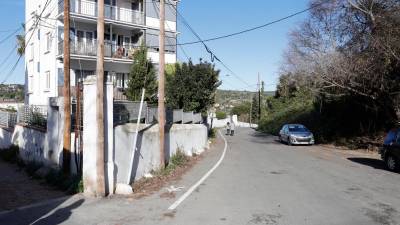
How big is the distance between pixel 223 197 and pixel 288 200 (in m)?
1.53

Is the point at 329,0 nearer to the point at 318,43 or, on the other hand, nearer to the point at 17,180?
the point at 318,43

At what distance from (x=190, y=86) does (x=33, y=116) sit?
16.2 m

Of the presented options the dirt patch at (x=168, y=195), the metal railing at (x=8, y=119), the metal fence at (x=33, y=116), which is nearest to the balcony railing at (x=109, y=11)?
the metal railing at (x=8, y=119)

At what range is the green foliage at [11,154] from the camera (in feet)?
68.3

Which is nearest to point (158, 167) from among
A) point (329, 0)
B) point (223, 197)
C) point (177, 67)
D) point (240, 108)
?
point (223, 197)

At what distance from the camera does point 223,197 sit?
36.8 ft

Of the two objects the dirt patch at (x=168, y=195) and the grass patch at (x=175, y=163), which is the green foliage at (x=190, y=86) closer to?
the grass patch at (x=175, y=163)

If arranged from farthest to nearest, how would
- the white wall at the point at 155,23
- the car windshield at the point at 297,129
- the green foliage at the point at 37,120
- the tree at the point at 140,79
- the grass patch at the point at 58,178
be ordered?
1. the white wall at the point at 155,23
2. the car windshield at the point at 297,129
3. the tree at the point at 140,79
4. the green foliage at the point at 37,120
5. the grass patch at the point at 58,178

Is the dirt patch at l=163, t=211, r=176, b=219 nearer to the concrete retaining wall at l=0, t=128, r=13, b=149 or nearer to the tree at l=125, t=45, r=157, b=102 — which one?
the concrete retaining wall at l=0, t=128, r=13, b=149

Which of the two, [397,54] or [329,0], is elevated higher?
[329,0]

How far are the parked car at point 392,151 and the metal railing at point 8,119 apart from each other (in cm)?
1727

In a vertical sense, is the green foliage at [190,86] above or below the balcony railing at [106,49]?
below

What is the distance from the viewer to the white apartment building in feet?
109

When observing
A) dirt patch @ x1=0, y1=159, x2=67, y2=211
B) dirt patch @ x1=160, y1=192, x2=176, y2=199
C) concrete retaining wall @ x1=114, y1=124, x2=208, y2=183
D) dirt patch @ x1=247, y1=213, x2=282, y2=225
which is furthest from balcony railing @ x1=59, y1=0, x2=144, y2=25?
dirt patch @ x1=247, y1=213, x2=282, y2=225
